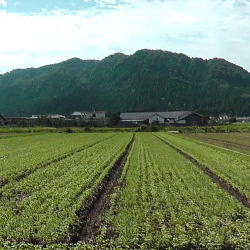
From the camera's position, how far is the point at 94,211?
14133 mm

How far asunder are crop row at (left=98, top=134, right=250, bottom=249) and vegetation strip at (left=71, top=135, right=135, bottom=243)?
1.18 ft

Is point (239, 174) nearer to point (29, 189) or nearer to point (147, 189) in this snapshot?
point (147, 189)

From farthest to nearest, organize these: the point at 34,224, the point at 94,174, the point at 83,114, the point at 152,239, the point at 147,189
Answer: the point at 83,114 < the point at 94,174 < the point at 147,189 < the point at 34,224 < the point at 152,239

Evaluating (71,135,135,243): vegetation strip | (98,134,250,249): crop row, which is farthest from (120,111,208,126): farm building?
(98,134,250,249): crop row

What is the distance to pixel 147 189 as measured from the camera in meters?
17.5

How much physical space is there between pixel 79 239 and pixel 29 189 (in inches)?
280

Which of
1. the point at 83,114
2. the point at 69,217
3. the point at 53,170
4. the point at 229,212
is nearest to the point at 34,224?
the point at 69,217

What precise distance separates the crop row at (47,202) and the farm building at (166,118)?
11571 cm

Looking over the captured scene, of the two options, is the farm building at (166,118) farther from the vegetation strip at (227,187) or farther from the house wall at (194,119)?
the vegetation strip at (227,187)

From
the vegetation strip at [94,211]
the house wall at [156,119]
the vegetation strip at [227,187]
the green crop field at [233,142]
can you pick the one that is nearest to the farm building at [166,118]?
the house wall at [156,119]

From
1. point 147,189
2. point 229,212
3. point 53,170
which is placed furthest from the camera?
point 53,170

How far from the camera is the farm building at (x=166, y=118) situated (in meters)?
145

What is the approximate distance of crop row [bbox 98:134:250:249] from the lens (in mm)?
10750

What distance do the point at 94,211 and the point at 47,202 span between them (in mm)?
1893
